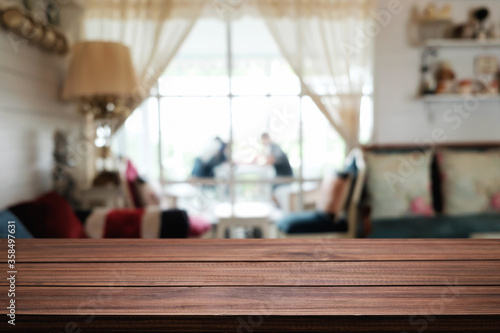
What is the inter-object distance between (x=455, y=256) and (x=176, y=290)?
0.49 m

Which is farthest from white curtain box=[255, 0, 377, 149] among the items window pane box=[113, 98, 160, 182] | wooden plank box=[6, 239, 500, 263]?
wooden plank box=[6, 239, 500, 263]

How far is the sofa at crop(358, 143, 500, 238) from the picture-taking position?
10.6ft

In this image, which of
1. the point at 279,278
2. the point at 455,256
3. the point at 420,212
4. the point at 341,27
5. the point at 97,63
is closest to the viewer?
the point at 279,278

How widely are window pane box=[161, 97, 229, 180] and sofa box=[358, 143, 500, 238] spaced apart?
4.11 ft

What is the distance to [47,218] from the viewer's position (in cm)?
215

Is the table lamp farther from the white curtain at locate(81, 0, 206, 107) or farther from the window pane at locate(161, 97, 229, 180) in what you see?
the window pane at locate(161, 97, 229, 180)

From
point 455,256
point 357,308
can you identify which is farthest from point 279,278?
point 455,256

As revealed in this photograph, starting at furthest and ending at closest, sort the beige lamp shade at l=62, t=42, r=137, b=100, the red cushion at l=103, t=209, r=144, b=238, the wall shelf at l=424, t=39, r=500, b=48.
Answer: the wall shelf at l=424, t=39, r=500, b=48
the beige lamp shade at l=62, t=42, r=137, b=100
the red cushion at l=103, t=209, r=144, b=238

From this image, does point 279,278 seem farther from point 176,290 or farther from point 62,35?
point 62,35

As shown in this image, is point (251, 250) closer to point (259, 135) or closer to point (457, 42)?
point (259, 135)

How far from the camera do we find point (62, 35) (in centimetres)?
321

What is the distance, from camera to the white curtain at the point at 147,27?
372 cm

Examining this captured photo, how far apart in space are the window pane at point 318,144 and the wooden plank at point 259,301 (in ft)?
10.8
